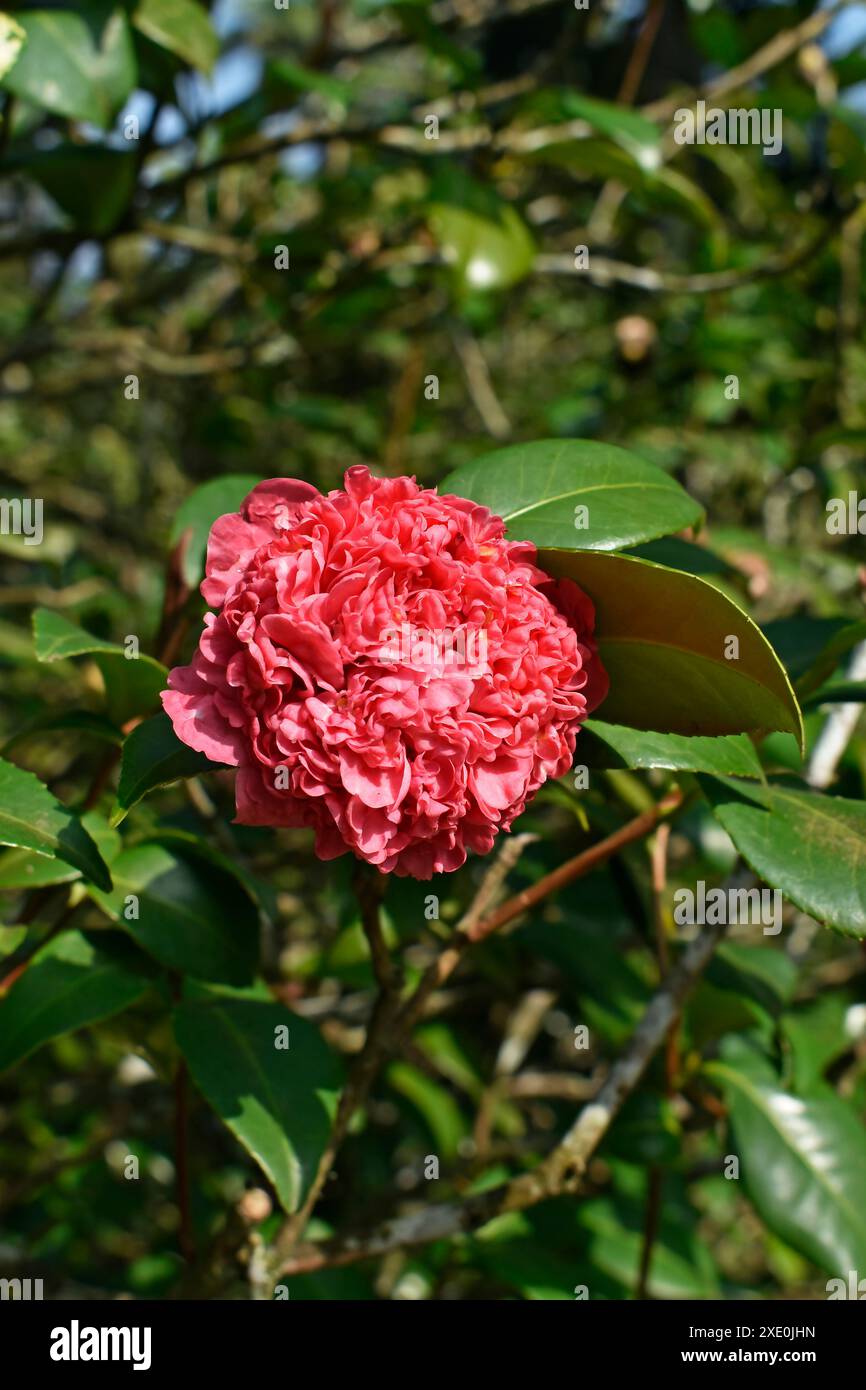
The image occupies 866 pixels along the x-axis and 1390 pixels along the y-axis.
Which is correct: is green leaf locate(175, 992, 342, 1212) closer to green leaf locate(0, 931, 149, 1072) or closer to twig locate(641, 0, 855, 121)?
green leaf locate(0, 931, 149, 1072)

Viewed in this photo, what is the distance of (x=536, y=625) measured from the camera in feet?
3.14

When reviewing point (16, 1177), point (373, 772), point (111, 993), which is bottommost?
point (16, 1177)

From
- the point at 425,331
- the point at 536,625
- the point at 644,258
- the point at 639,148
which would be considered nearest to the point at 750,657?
the point at 536,625

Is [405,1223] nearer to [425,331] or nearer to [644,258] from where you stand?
[425,331]

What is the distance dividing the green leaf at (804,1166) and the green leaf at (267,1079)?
0.61 m

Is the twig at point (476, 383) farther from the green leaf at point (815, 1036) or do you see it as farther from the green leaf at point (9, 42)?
the green leaf at point (9, 42)

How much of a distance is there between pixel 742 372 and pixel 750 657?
7.37 feet

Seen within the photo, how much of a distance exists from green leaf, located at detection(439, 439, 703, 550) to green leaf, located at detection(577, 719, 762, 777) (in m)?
0.16

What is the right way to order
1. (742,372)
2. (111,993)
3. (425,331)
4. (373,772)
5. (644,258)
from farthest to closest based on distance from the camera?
(644,258)
(425,331)
(742,372)
(111,993)
(373,772)

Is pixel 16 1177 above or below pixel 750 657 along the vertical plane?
below

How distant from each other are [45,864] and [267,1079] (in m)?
0.30

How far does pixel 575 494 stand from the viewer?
3.66 feet

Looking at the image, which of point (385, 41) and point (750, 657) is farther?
point (385, 41)

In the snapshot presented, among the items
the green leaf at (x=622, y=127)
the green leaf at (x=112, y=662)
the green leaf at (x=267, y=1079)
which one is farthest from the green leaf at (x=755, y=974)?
the green leaf at (x=622, y=127)
